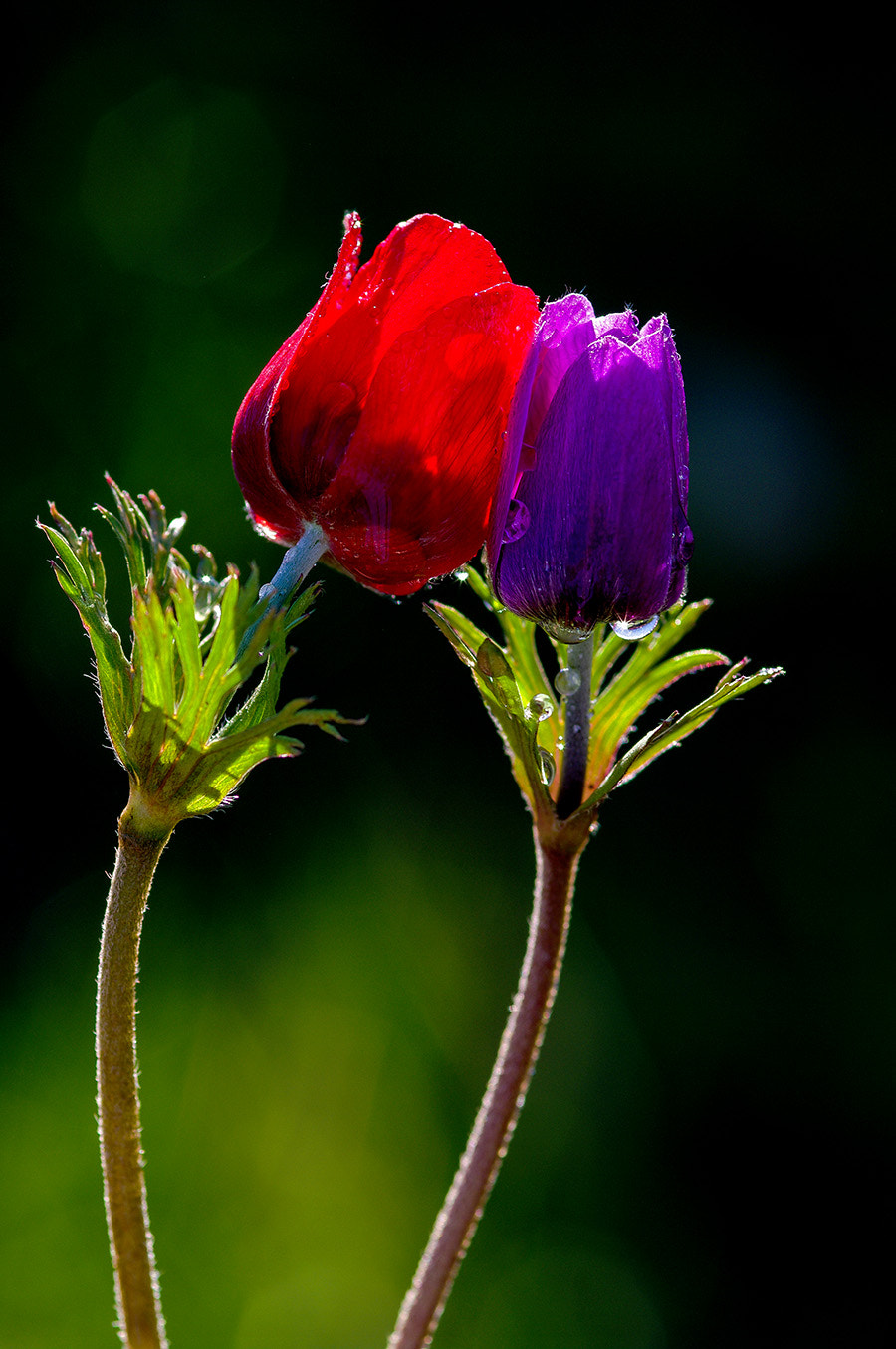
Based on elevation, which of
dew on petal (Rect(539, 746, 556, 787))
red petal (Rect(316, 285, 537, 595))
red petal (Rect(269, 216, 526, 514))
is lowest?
dew on petal (Rect(539, 746, 556, 787))

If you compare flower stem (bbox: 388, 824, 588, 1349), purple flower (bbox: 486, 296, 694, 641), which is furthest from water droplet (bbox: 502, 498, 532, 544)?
flower stem (bbox: 388, 824, 588, 1349)

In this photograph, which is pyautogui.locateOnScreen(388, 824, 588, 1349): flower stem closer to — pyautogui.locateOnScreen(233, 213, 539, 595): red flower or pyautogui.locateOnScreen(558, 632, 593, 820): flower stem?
pyautogui.locateOnScreen(558, 632, 593, 820): flower stem

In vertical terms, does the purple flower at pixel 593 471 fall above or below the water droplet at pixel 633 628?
above

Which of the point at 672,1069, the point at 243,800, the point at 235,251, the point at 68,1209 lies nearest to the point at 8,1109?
the point at 68,1209

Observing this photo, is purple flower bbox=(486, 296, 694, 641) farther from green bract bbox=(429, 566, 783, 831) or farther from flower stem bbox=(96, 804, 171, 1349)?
flower stem bbox=(96, 804, 171, 1349)

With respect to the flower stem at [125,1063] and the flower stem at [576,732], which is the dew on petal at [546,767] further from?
the flower stem at [125,1063]

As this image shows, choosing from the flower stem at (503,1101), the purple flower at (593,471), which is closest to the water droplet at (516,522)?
the purple flower at (593,471)

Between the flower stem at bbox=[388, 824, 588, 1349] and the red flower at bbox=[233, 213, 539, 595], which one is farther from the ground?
the red flower at bbox=[233, 213, 539, 595]
